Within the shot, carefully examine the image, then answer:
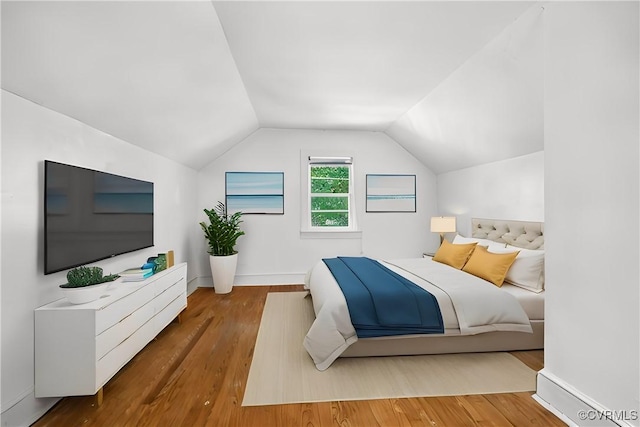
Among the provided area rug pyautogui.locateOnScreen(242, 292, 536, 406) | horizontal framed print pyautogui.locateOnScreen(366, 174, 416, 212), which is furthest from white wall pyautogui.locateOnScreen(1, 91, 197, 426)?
horizontal framed print pyautogui.locateOnScreen(366, 174, 416, 212)

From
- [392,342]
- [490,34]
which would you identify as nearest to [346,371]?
[392,342]

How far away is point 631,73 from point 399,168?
4.03 m

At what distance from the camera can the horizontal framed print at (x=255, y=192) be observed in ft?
17.0

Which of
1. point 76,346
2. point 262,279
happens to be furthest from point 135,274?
point 262,279

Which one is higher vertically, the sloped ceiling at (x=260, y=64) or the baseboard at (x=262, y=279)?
the sloped ceiling at (x=260, y=64)

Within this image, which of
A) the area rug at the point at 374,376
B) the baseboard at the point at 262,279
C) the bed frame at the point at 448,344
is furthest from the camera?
the baseboard at the point at 262,279

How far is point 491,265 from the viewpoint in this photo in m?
3.15

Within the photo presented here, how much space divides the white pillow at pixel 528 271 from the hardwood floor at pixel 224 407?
0.62m

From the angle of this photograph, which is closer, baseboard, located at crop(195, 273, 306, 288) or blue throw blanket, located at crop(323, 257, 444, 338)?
blue throw blanket, located at crop(323, 257, 444, 338)

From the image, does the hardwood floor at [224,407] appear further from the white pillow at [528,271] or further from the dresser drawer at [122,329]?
the white pillow at [528,271]

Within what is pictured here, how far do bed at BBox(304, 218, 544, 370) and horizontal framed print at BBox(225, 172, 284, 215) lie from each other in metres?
2.45

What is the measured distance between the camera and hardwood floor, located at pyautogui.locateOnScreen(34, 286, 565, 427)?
183 cm

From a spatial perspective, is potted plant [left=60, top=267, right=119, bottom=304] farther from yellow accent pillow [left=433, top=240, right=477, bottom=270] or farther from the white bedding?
yellow accent pillow [left=433, top=240, right=477, bottom=270]

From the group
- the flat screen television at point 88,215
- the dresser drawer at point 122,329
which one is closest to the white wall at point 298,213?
the flat screen television at point 88,215
